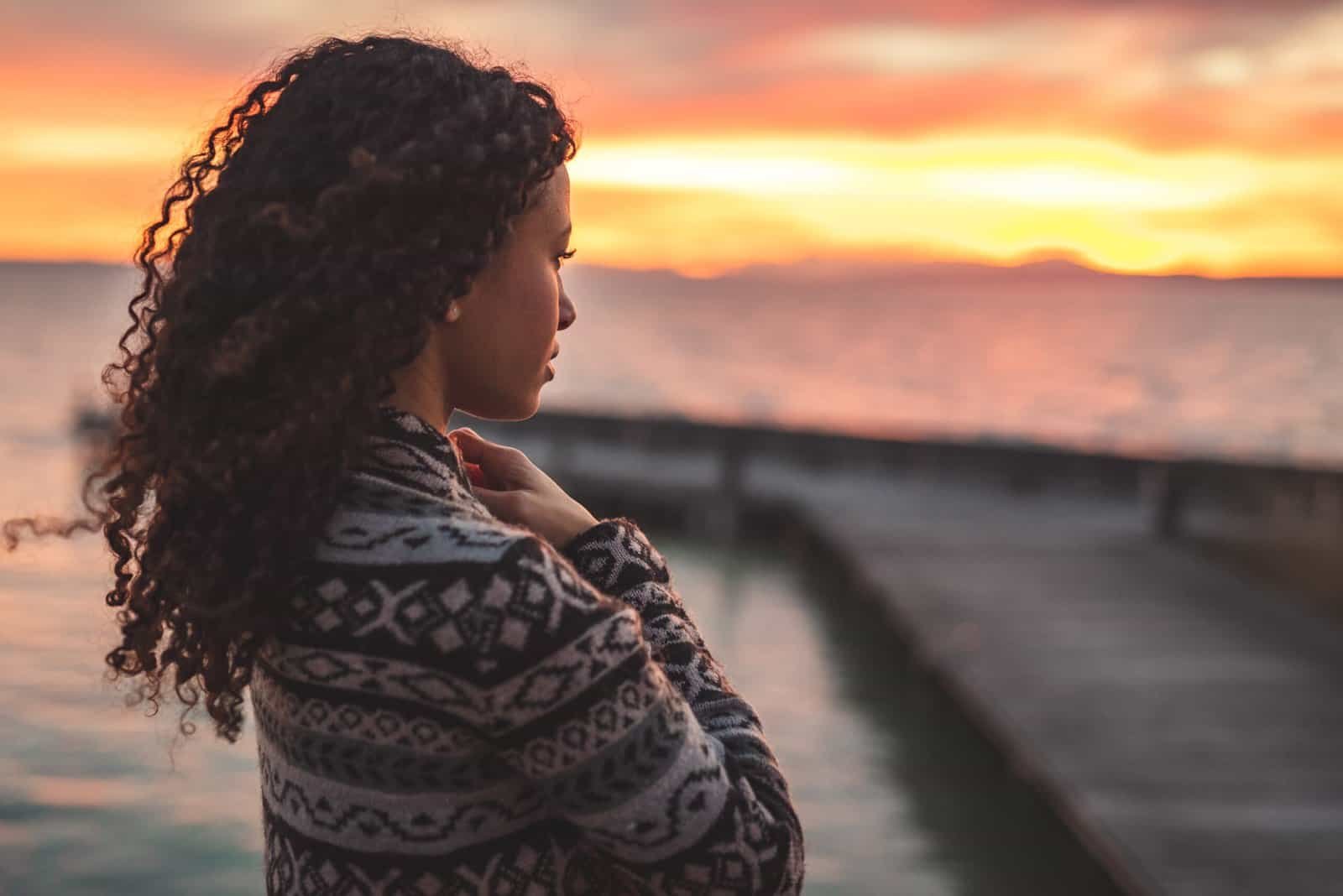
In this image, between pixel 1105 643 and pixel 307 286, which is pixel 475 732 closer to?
pixel 307 286

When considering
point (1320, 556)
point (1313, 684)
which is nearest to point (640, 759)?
point (1313, 684)

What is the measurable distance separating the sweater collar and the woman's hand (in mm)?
108

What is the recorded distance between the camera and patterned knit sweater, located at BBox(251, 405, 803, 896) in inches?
47.9

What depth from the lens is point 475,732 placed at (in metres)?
1.26

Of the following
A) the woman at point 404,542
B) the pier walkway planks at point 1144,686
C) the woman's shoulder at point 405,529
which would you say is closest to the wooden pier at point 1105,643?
the pier walkway planks at point 1144,686

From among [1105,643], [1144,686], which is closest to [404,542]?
[1144,686]

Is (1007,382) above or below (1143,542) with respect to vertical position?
below

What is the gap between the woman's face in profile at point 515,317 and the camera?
1406 millimetres

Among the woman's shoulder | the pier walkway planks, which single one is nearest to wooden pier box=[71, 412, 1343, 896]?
the pier walkway planks

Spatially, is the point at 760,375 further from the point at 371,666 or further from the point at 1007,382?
the point at 371,666

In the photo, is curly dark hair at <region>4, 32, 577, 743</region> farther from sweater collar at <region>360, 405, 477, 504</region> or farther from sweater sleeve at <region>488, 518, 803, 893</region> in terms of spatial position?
sweater sleeve at <region>488, 518, 803, 893</region>

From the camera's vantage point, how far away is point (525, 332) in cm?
143

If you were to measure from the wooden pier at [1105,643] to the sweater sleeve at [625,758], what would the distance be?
4.76 m

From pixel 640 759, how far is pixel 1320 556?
10.9m
